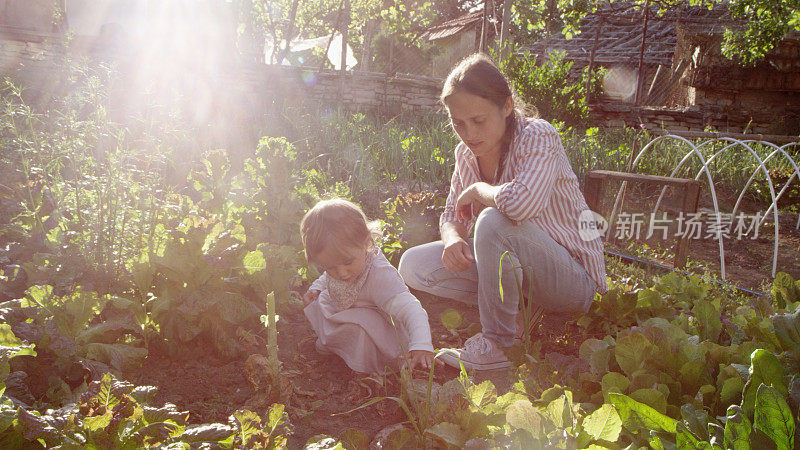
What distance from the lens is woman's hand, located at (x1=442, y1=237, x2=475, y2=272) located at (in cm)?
221

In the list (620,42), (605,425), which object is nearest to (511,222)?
(605,425)

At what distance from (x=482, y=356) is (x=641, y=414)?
37.8 inches

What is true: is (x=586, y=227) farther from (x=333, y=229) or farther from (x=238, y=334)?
(x=238, y=334)

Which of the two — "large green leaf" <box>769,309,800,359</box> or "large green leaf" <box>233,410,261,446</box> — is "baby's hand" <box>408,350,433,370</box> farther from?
"large green leaf" <box>769,309,800,359</box>

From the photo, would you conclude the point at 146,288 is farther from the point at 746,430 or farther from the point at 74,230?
the point at 746,430

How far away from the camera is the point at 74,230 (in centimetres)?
223

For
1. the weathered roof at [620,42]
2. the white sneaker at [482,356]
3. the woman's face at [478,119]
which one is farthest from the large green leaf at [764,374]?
the weathered roof at [620,42]

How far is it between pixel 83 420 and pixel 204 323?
0.76 metres

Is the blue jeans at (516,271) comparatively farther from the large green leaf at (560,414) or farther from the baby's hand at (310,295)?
the large green leaf at (560,414)

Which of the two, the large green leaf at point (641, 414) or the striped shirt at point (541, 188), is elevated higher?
the striped shirt at point (541, 188)

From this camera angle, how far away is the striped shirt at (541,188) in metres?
2.10

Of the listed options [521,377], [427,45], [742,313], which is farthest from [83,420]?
[427,45]

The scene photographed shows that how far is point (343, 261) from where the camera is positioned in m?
1.89

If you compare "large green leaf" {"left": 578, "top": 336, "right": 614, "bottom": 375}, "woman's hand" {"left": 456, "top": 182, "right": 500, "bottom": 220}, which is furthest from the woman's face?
"large green leaf" {"left": 578, "top": 336, "right": 614, "bottom": 375}
